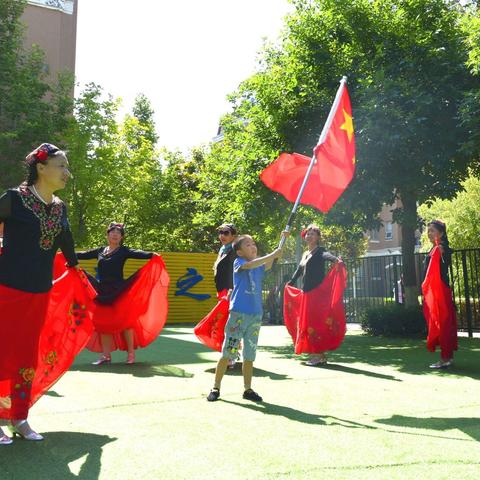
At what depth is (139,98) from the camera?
48062mm

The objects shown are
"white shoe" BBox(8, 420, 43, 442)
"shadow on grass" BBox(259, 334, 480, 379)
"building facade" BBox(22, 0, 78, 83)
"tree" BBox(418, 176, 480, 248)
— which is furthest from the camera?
"building facade" BBox(22, 0, 78, 83)

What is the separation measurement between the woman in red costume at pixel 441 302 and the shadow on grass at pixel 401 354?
0.34m

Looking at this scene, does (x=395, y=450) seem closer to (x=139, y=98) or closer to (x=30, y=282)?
(x=30, y=282)

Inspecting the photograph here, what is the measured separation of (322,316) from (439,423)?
3910mm

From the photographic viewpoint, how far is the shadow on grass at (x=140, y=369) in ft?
24.1

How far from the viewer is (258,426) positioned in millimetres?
4547

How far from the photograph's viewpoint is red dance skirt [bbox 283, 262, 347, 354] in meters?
8.42

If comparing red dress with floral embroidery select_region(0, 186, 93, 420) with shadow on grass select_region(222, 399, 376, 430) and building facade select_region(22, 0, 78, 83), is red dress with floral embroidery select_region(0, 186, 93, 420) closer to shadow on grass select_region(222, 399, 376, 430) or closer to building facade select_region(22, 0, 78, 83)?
shadow on grass select_region(222, 399, 376, 430)

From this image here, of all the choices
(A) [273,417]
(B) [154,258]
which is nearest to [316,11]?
(B) [154,258]

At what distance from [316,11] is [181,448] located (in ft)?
38.8

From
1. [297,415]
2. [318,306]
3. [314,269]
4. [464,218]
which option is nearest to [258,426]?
[297,415]

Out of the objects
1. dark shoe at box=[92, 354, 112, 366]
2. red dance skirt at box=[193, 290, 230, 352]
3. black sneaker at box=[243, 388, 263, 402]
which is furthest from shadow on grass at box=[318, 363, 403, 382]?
dark shoe at box=[92, 354, 112, 366]

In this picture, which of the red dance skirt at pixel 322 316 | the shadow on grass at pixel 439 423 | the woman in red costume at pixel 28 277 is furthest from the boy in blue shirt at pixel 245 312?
the red dance skirt at pixel 322 316

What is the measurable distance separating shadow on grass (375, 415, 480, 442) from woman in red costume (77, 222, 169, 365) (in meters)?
4.34
